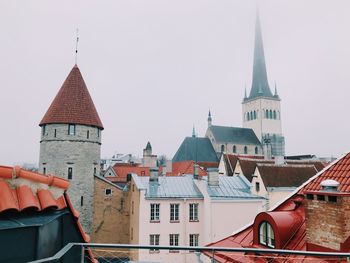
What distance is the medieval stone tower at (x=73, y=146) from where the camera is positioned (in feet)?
83.2

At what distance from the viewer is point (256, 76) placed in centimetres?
9212

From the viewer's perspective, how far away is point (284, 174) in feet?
89.8

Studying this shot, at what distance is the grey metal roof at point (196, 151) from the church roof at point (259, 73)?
31.1 meters

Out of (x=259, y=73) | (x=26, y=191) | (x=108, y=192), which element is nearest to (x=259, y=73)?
(x=259, y=73)

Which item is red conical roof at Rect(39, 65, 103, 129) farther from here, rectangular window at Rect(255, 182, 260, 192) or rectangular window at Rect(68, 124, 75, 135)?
rectangular window at Rect(255, 182, 260, 192)

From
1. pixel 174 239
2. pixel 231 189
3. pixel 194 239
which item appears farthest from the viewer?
pixel 231 189

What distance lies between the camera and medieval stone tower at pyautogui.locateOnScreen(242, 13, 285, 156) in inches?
3541

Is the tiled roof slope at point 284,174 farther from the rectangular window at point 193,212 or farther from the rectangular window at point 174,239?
the rectangular window at point 174,239

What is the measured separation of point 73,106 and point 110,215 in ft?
33.0

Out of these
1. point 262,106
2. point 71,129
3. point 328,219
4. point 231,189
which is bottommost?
point 231,189

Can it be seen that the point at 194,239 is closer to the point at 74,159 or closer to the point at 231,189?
the point at 231,189

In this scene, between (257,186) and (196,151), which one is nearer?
(257,186)

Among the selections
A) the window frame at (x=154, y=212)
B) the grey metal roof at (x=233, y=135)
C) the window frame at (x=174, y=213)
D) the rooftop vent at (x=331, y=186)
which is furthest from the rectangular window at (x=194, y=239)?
the grey metal roof at (x=233, y=135)

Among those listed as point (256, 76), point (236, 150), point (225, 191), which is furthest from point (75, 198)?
point (256, 76)
